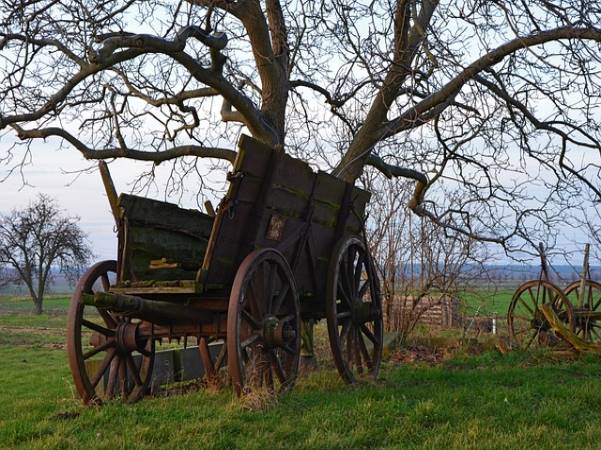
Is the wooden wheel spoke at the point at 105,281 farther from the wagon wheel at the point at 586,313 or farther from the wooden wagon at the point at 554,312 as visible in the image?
the wagon wheel at the point at 586,313

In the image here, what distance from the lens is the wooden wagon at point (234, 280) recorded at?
590cm

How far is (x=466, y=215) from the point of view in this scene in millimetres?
11797

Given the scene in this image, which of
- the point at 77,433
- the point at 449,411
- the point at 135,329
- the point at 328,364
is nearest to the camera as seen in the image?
the point at 77,433

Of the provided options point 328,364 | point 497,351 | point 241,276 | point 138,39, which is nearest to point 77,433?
point 241,276

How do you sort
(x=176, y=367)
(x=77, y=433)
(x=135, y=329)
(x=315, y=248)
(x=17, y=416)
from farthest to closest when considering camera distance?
(x=176, y=367), (x=315, y=248), (x=135, y=329), (x=17, y=416), (x=77, y=433)

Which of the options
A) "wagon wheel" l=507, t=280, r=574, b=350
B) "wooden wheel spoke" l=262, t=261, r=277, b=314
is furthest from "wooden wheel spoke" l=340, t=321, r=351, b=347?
"wagon wheel" l=507, t=280, r=574, b=350

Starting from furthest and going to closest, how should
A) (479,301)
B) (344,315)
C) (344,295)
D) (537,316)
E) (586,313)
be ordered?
(479,301)
(537,316)
(586,313)
(344,295)
(344,315)

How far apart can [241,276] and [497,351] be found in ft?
18.8

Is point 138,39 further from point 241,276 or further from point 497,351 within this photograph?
point 497,351

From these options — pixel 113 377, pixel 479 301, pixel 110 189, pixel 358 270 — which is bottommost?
pixel 113 377

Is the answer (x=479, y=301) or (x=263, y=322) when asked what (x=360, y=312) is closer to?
(x=263, y=322)

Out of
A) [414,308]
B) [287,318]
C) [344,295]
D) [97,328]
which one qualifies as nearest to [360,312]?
[344,295]

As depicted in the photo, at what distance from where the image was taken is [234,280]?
5.83 m

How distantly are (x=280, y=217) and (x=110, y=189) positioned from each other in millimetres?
1609
